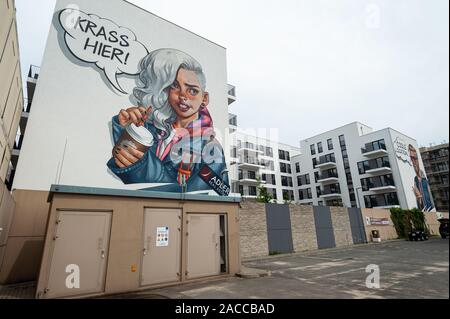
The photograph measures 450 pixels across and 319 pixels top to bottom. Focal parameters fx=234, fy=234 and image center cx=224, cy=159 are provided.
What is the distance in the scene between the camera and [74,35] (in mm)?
14227

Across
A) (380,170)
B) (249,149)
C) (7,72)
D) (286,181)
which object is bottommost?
(7,72)

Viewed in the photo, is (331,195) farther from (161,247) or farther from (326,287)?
(161,247)

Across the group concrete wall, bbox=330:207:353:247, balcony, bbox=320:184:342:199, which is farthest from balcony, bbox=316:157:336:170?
concrete wall, bbox=330:207:353:247

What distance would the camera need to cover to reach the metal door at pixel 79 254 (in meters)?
7.12

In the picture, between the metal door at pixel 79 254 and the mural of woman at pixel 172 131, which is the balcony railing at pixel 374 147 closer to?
the mural of woman at pixel 172 131

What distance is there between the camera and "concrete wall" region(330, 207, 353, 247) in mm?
24719

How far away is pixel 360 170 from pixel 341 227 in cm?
2502

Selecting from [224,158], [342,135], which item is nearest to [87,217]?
[224,158]

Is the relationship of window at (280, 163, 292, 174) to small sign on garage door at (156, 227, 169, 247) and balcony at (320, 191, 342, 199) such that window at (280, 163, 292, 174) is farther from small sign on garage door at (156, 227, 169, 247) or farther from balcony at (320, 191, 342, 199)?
small sign on garage door at (156, 227, 169, 247)

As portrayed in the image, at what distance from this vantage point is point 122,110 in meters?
14.6

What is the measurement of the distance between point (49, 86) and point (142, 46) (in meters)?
6.33

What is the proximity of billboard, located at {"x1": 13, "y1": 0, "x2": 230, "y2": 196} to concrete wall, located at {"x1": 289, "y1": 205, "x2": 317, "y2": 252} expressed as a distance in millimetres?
8385

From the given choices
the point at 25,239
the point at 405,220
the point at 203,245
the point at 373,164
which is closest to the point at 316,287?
the point at 203,245

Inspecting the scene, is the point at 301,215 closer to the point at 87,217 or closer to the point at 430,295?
the point at 430,295
